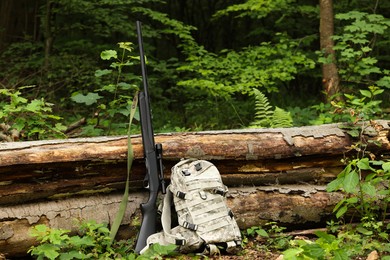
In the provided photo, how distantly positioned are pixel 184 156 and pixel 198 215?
2.10 feet

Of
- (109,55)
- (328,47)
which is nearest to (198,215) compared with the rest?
(109,55)

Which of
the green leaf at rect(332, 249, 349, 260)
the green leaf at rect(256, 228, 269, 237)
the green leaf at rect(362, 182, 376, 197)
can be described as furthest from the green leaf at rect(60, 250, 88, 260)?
the green leaf at rect(362, 182, 376, 197)

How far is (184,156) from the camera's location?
4496mm

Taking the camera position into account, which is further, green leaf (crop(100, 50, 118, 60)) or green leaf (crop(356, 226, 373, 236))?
green leaf (crop(100, 50, 118, 60))

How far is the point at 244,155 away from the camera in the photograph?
4648mm

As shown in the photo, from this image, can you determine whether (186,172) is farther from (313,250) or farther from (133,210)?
(313,250)

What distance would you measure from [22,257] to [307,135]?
2723 millimetres

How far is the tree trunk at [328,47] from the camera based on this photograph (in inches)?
317

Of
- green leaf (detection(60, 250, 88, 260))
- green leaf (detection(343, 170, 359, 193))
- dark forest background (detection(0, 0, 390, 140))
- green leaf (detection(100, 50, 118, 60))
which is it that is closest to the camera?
green leaf (detection(343, 170, 359, 193))

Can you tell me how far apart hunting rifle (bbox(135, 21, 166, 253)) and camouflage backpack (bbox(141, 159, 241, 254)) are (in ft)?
0.22

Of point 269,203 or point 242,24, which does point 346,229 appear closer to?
point 269,203

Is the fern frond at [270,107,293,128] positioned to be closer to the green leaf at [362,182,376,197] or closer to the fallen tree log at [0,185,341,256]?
the fallen tree log at [0,185,341,256]

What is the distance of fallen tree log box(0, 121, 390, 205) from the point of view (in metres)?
4.11

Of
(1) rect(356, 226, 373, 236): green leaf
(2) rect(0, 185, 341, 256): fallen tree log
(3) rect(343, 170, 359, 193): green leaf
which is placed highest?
(3) rect(343, 170, 359, 193): green leaf
